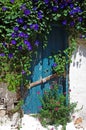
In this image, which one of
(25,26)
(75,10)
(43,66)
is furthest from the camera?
(43,66)

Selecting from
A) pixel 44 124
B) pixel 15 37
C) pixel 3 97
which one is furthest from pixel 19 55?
pixel 44 124

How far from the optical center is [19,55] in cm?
716

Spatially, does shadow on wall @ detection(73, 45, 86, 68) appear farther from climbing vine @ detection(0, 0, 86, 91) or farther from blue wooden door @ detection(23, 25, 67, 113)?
climbing vine @ detection(0, 0, 86, 91)

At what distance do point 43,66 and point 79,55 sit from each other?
2.47 ft

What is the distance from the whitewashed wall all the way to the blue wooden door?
0.22m

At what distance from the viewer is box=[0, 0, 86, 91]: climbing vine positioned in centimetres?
695

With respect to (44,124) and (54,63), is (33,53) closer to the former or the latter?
(54,63)

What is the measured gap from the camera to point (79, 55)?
7754mm

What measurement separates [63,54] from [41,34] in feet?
2.10

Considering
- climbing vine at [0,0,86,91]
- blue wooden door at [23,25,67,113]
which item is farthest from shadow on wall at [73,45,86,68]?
climbing vine at [0,0,86,91]

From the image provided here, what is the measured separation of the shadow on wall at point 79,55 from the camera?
25.3ft

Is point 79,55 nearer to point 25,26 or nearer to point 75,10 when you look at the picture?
point 75,10

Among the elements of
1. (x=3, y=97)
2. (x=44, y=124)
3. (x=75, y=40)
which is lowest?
(x=44, y=124)

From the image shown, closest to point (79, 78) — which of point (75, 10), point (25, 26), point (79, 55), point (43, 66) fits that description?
point (79, 55)
